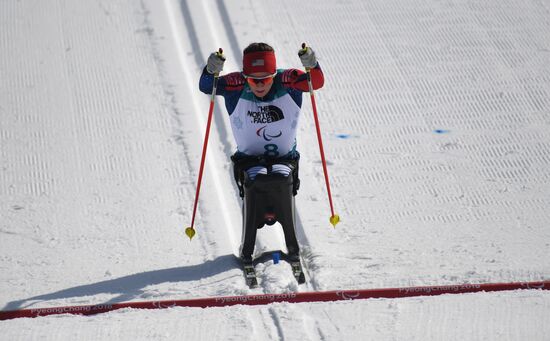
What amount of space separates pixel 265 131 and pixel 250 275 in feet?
2.91

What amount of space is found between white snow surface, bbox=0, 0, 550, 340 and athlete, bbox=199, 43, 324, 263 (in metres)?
0.38

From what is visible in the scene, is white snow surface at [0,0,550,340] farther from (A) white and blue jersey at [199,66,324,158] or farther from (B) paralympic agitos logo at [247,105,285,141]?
(B) paralympic agitos logo at [247,105,285,141]

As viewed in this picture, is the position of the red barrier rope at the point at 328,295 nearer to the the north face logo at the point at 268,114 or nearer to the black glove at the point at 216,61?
the the north face logo at the point at 268,114

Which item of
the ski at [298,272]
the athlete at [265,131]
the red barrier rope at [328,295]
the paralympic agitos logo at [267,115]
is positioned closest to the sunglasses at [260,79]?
the athlete at [265,131]

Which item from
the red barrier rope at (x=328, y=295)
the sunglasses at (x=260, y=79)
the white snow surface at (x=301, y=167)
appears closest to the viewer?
the white snow surface at (x=301, y=167)

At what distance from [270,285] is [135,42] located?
Answer: 374cm

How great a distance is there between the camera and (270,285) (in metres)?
5.07

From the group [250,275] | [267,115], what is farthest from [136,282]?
[267,115]

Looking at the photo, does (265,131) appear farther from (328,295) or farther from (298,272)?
(328,295)

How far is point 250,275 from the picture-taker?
5.19m

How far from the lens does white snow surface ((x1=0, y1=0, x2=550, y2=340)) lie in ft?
15.5

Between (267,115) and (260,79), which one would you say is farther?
(267,115)

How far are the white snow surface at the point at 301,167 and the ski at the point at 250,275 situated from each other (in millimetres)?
48

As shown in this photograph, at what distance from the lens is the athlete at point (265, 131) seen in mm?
5016
